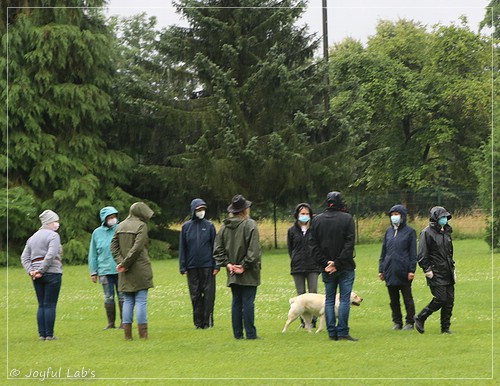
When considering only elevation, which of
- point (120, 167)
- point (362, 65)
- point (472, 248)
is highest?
point (362, 65)

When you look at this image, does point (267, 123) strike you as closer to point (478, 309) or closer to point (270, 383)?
point (478, 309)

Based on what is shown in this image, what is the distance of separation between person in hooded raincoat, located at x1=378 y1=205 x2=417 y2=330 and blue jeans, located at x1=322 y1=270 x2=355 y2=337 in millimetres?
1534

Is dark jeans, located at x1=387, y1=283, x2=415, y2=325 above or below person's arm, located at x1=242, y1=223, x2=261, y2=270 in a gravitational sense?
below

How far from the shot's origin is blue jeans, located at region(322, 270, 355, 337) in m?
13.1

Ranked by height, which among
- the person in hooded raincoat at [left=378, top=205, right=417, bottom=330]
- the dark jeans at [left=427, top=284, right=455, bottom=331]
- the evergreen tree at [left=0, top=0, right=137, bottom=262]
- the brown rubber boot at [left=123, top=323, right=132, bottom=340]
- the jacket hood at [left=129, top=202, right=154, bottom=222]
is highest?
the evergreen tree at [left=0, top=0, right=137, bottom=262]

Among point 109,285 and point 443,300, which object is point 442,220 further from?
point 109,285

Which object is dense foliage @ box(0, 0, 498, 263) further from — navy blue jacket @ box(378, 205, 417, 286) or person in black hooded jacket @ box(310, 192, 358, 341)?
person in black hooded jacket @ box(310, 192, 358, 341)

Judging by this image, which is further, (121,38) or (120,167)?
(121,38)

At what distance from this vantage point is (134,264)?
13.6 m

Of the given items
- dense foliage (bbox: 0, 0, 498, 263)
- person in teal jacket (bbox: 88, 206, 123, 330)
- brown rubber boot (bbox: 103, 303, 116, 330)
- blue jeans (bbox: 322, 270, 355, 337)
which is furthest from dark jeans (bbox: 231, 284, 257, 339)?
dense foliage (bbox: 0, 0, 498, 263)

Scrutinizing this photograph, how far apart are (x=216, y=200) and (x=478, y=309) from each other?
23945 millimetres

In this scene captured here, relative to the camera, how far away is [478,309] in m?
18.0

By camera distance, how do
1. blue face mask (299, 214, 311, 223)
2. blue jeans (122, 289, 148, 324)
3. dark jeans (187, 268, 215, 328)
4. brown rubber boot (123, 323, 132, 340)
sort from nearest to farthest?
blue jeans (122, 289, 148, 324)
brown rubber boot (123, 323, 132, 340)
blue face mask (299, 214, 311, 223)
dark jeans (187, 268, 215, 328)

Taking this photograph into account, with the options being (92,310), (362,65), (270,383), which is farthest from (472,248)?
(270,383)
